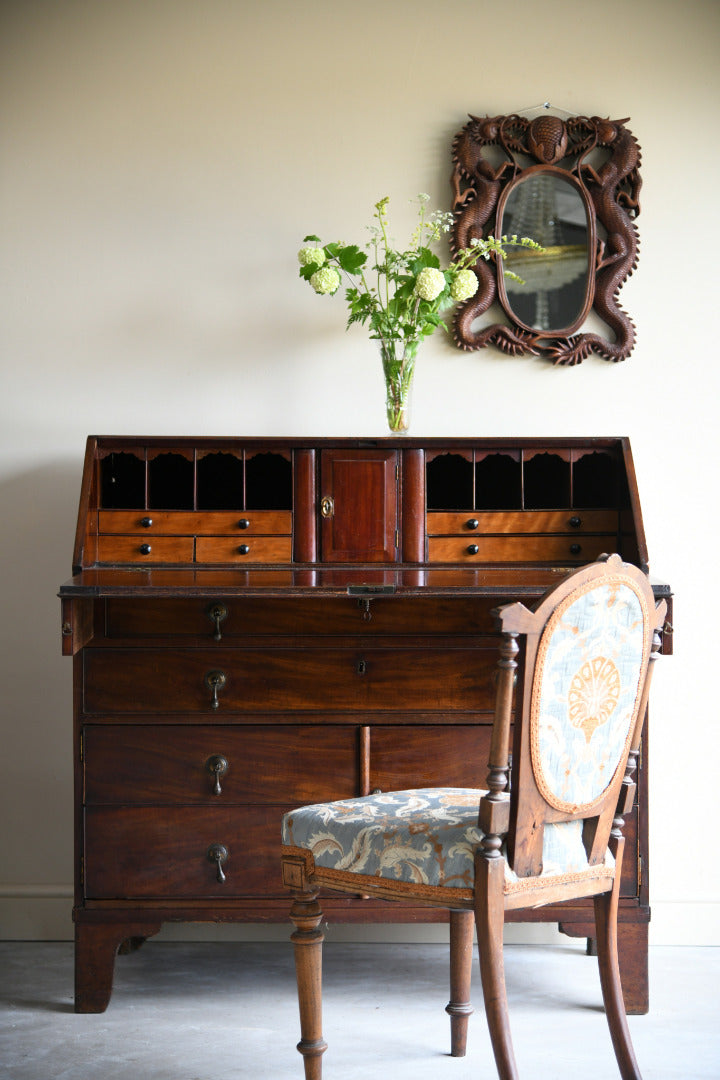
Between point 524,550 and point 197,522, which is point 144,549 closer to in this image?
point 197,522

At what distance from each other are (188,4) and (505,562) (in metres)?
1.91

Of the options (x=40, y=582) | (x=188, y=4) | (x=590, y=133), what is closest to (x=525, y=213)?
(x=590, y=133)

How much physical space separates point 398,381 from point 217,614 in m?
0.84

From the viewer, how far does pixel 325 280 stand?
285cm

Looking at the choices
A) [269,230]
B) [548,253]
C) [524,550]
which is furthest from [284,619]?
[548,253]

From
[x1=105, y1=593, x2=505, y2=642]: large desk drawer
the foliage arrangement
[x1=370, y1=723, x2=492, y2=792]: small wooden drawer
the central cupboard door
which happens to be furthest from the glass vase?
[x1=370, y1=723, x2=492, y2=792]: small wooden drawer

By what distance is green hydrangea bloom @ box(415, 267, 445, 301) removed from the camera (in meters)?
2.80

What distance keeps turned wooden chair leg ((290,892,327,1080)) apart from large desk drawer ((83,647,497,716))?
24.3 inches

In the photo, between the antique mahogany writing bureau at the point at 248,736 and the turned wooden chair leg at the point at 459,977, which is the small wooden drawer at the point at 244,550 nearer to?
the antique mahogany writing bureau at the point at 248,736

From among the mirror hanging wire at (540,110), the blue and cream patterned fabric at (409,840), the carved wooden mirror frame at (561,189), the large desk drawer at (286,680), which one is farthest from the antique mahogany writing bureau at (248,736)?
the mirror hanging wire at (540,110)

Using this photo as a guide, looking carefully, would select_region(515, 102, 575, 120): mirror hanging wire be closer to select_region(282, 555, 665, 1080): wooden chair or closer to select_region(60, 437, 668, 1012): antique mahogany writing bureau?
select_region(60, 437, 668, 1012): antique mahogany writing bureau

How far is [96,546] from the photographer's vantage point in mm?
2812

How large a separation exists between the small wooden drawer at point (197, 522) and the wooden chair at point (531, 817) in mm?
943

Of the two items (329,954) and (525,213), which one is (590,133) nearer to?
(525,213)
